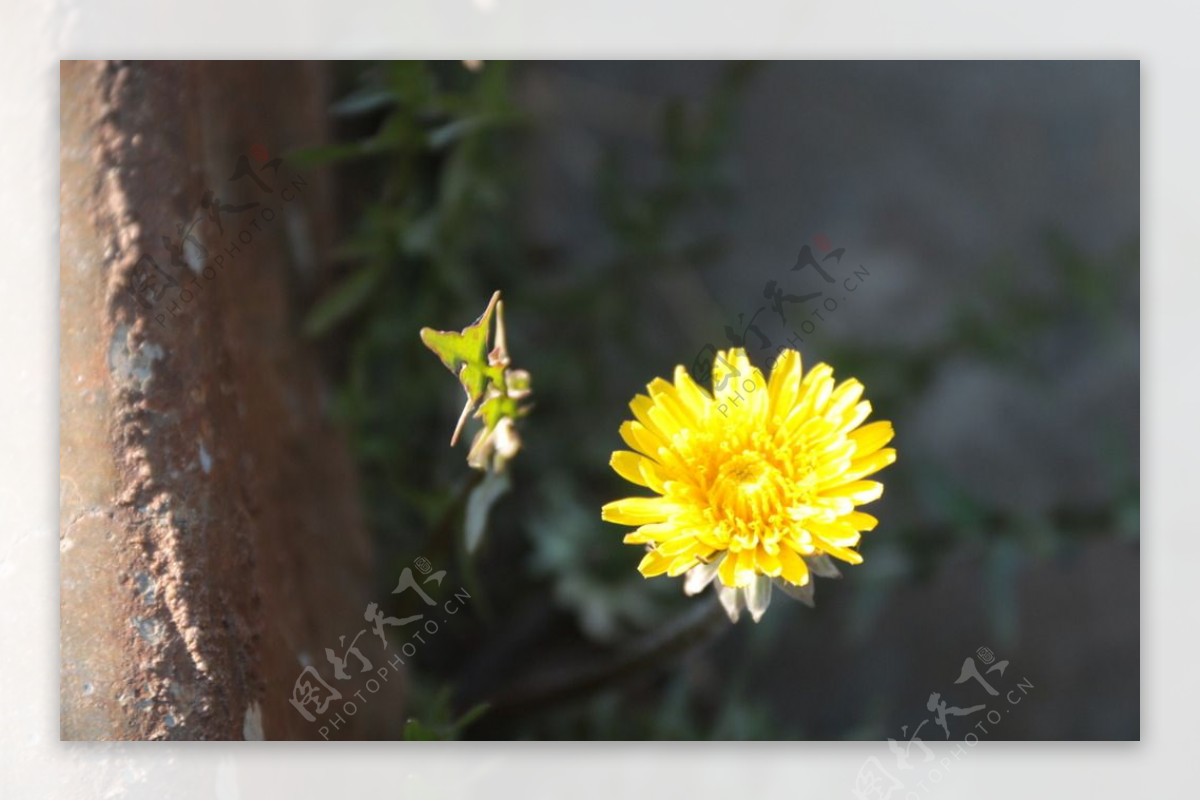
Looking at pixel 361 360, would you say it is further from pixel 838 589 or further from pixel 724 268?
pixel 838 589

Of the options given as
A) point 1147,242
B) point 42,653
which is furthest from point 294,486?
point 1147,242

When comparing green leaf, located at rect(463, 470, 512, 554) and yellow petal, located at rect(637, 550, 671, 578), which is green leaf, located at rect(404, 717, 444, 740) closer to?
green leaf, located at rect(463, 470, 512, 554)

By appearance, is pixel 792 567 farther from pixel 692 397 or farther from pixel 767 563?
pixel 692 397

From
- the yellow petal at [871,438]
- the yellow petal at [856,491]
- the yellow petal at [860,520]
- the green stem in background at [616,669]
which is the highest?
the yellow petal at [871,438]

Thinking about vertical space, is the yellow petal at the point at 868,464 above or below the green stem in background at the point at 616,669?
above

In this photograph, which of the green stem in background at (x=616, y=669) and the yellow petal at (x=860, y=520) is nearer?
the yellow petal at (x=860, y=520)

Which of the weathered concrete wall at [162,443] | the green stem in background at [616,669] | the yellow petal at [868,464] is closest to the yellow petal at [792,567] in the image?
the yellow petal at [868,464]

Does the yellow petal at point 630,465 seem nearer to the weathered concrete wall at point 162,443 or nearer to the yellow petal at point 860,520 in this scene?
the yellow petal at point 860,520
